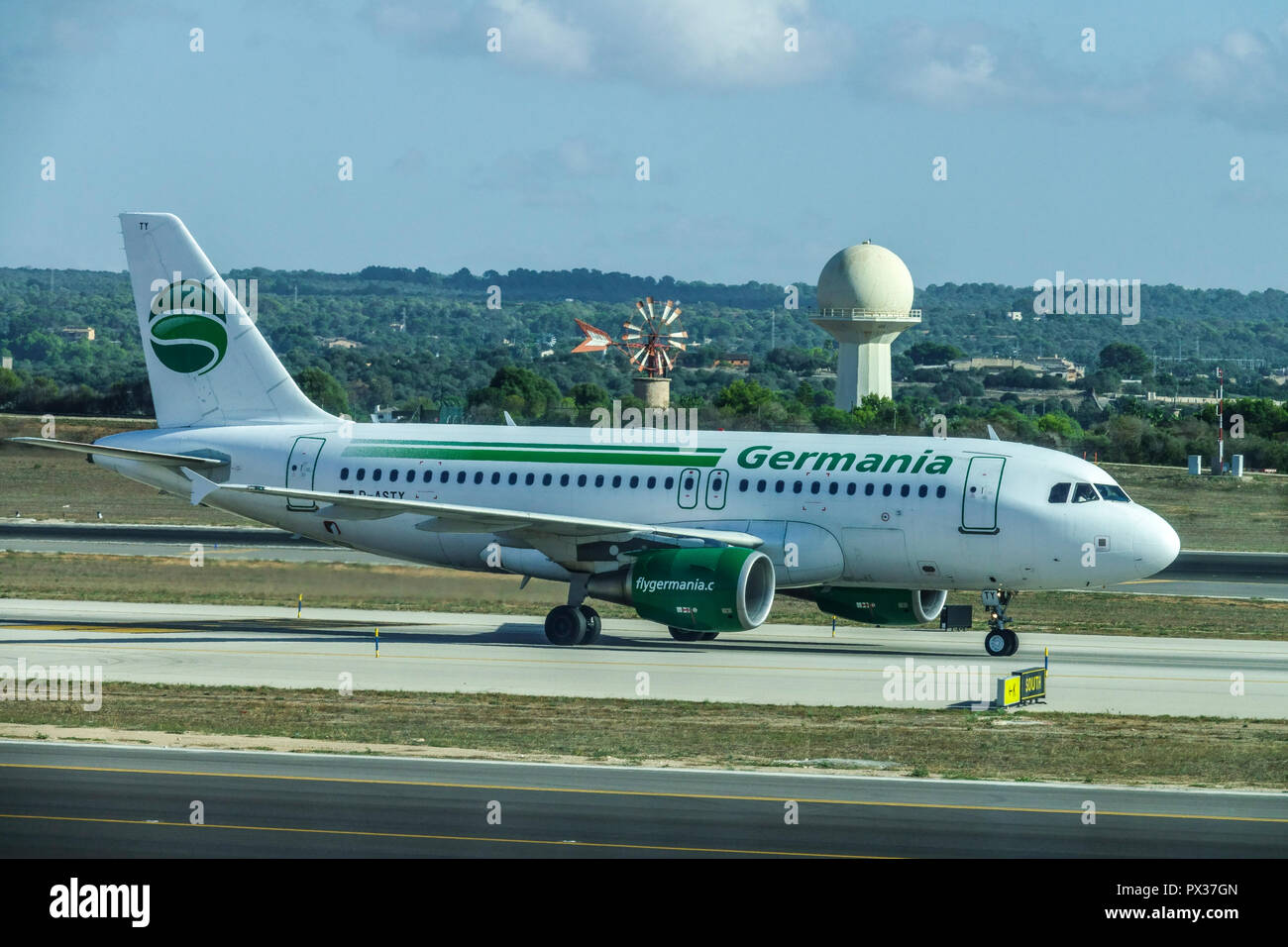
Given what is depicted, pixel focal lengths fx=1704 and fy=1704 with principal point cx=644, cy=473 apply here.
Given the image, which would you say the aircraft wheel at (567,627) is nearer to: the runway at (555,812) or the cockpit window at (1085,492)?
the cockpit window at (1085,492)

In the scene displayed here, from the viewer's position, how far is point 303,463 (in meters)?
39.9

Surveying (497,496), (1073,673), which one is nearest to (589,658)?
(497,496)

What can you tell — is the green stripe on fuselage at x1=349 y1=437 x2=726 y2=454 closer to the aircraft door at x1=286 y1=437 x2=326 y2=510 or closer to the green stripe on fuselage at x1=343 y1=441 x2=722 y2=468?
the green stripe on fuselage at x1=343 y1=441 x2=722 y2=468

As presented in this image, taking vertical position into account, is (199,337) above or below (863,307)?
below

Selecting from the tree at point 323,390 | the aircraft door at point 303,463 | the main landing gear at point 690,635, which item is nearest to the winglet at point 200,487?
the aircraft door at point 303,463

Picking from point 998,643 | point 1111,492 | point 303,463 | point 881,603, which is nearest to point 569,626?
point 881,603

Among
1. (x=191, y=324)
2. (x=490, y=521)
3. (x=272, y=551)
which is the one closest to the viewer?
(x=490, y=521)

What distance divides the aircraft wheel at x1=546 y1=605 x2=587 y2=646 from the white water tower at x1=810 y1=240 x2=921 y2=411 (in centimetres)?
8082

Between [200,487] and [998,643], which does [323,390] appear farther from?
[998,643]

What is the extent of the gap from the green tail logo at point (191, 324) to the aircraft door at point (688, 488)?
12054 millimetres

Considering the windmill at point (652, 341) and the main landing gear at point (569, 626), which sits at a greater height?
the windmill at point (652, 341)

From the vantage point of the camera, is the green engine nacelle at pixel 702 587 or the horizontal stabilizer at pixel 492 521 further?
the horizontal stabilizer at pixel 492 521

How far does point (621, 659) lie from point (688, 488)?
14.6ft

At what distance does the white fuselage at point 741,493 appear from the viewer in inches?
1368
